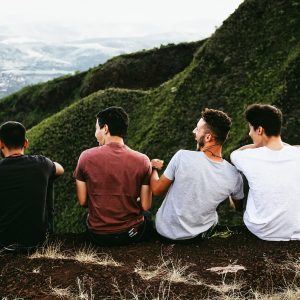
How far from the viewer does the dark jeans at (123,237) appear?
8.16 m

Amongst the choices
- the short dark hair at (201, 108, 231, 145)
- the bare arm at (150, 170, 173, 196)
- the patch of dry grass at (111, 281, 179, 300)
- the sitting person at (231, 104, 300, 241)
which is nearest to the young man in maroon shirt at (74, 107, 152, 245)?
the bare arm at (150, 170, 173, 196)

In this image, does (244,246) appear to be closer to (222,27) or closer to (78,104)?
(222,27)

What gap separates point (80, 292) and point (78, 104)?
25.4 m

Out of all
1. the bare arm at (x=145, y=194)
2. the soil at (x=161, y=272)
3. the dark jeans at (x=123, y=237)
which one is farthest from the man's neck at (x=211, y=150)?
the dark jeans at (x=123, y=237)

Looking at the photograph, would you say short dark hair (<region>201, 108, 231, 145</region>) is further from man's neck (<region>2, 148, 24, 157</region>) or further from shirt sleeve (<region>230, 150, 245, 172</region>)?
man's neck (<region>2, 148, 24, 157</region>)

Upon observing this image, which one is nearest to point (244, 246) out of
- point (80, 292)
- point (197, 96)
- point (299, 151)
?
point (299, 151)

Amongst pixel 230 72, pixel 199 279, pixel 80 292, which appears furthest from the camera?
pixel 230 72

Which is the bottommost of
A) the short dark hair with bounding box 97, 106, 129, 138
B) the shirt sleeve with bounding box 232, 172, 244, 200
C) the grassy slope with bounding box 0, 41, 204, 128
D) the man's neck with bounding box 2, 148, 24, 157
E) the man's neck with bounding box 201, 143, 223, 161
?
the grassy slope with bounding box 0, 41, 204, 128

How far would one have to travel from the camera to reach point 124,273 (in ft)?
20.2

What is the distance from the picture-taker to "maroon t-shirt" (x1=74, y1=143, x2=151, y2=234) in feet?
26.1

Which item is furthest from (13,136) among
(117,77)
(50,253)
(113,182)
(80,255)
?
(117,77)

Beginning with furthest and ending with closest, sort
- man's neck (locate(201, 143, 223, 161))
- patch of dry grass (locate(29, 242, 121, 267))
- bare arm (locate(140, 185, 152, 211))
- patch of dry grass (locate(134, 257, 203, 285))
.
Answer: bare arm (locate(140, 185, 152, 211)) → man's neck (locate(201, 143, 223, 161)) → patch of dry grass (locate(29, 242, 121, 267)) → patch of dry grass (locate(134, 257, 203, 285))

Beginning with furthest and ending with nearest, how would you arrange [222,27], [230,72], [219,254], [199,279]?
[222,27], [230,72], [219,254], [199,279]

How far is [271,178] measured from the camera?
7.50 meters
